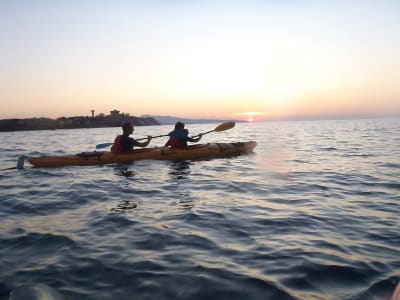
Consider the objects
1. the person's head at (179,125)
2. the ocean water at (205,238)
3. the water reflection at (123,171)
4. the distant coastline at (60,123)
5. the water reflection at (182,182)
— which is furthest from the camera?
the distant coastline at (60,123)

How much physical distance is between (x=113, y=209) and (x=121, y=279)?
10.2ft

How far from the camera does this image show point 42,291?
117 inches

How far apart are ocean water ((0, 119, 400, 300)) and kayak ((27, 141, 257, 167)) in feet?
9.95

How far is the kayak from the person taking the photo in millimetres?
12312

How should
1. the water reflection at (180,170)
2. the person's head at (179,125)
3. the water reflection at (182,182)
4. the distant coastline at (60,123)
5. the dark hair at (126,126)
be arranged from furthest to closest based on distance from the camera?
the distant coastline at (60,123)
the person's head at (179,125)
the dark hair at (126,126)
the water reflection at (180,170)
the water reflection at (182,182)

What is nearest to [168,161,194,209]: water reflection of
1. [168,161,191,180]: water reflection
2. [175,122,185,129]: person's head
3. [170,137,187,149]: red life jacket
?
[168,161,191,180]: water reflection

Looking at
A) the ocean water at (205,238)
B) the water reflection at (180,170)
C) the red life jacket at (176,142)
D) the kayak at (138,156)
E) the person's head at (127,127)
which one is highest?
the person's head at (127,127)

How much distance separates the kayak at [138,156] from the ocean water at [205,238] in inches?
119

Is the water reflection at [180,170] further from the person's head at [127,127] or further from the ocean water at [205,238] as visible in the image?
the person's head at [127,127]

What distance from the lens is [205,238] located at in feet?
15.3

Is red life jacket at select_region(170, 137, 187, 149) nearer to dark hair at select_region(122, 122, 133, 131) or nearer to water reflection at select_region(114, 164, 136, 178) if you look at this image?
dark hair at select_region(122, 122, 133, 131)

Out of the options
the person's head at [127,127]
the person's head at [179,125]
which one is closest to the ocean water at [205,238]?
the person's head at [127,127]

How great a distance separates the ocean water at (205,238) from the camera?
131 inches

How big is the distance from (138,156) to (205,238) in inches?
341
